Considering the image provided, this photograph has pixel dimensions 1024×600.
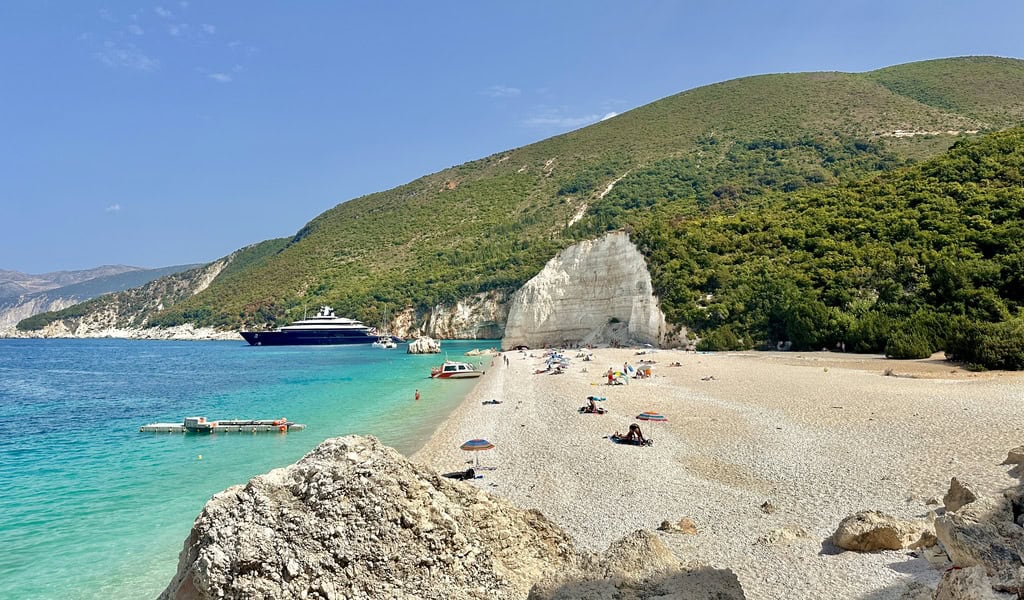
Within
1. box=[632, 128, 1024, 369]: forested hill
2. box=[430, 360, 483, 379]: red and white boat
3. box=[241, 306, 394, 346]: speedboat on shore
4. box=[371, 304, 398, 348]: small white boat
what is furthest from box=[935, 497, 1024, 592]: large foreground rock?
box=[241, 306, 394, 346]: speedboat on shore

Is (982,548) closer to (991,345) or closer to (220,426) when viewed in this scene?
(220,426)

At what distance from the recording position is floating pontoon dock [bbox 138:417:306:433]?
63.2 ft

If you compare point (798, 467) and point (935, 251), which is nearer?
point (798, 467)

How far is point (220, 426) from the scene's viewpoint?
1981 centimetres

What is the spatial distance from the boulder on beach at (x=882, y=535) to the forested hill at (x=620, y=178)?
64946mm

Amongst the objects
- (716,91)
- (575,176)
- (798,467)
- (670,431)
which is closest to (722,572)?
(798,467)

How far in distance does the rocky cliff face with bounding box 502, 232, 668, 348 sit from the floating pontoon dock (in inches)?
1369

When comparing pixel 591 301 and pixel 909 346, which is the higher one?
pixel 591 301

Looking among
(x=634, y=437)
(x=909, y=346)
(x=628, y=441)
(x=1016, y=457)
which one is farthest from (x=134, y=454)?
(x=909, y=346)

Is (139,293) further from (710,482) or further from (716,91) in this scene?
(710,482)

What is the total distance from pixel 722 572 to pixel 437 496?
6.03ft

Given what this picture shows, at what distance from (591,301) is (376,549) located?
54.2 metres

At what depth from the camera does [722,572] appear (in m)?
3.23

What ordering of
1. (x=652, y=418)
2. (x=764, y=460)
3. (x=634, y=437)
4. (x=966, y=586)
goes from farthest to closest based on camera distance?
(x=652, y=418) → (x=634, y=437) → (x=764, y=460) → (x=966, y=586)
